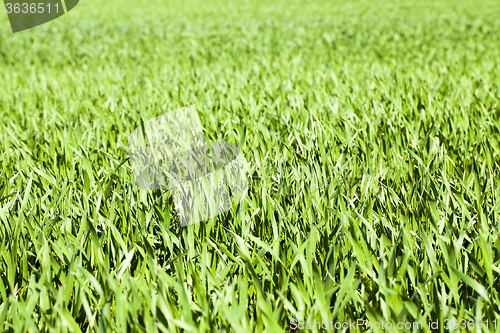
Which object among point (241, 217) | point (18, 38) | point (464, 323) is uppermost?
point (18, 38)

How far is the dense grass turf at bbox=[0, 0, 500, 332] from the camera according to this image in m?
0.91

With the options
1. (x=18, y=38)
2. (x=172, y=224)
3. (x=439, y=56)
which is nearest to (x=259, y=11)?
(x=18, y=38)

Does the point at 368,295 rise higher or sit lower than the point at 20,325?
lower

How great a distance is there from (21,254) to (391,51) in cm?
571

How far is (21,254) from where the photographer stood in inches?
45.9

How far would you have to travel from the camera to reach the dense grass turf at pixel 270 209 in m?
0.91

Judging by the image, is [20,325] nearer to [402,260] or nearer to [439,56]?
[402,260]

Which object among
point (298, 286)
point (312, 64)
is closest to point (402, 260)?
point (298, 286)

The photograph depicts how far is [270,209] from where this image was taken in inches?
50.5

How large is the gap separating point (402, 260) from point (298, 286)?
1.01ft

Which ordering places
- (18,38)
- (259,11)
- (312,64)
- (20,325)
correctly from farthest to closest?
1. (259,11)
2. (18,38)
3. (312,64)
4. (20,325)

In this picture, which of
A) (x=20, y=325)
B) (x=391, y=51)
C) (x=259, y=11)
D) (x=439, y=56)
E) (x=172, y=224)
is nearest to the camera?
(x=20, y=325)

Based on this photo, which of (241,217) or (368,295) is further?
(241,217)

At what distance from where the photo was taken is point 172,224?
140 centimetres
